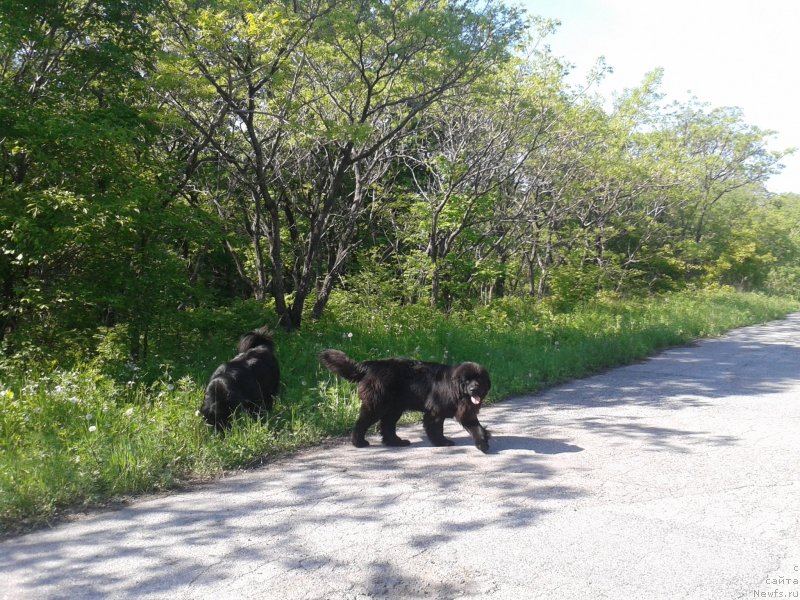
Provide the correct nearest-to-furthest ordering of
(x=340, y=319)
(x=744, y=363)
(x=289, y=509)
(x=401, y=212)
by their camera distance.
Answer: (x=289, y=509), (x=744, y=363), (x=340, y=319), (x=401, y=212)

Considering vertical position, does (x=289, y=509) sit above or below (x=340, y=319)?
below

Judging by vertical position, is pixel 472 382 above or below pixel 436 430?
above

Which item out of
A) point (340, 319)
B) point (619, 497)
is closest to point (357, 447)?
point (619, 497)

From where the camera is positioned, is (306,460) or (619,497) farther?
(306,460)

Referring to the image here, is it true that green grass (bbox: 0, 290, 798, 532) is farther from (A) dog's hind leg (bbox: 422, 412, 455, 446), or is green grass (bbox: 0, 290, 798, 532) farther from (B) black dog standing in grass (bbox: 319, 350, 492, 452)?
(A) dog's hind leg (bbox: 422, 412, 455, 446)

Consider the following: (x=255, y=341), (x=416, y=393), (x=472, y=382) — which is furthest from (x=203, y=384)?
(x=472, y=382)

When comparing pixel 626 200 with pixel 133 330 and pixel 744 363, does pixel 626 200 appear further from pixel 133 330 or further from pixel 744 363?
pixel 133 330

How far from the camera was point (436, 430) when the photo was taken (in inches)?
259

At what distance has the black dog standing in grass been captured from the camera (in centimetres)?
640

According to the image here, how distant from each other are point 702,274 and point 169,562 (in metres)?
32.4

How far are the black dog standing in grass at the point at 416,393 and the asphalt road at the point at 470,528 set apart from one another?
213mm

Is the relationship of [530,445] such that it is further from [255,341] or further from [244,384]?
[255,341]

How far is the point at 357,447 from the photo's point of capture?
659 cm

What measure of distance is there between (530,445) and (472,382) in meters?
0.91
